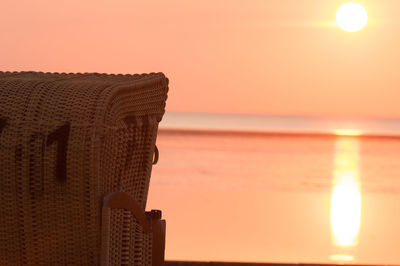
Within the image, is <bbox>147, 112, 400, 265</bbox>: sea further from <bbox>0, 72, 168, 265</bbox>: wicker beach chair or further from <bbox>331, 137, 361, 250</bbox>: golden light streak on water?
<bbox>0, 72, 168, 265</bbox>: wicker beach chair

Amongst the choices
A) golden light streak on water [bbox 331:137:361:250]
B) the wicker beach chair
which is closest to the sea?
golden light streak on water [bbox 331:137:361:250]

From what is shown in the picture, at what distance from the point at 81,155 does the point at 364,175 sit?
37.2 feet

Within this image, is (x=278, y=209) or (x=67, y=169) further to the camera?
(x=278, y=209)

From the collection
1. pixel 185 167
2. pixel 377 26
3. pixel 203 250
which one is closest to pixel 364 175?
pixel 185 167

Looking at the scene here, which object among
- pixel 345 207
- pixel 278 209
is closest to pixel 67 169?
pixel 278 209

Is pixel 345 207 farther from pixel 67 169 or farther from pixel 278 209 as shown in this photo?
pixel 67 169

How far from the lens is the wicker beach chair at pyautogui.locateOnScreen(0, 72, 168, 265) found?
2037mm

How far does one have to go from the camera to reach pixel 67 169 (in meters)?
2.03

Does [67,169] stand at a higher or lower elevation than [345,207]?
lower

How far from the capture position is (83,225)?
2.09 metres

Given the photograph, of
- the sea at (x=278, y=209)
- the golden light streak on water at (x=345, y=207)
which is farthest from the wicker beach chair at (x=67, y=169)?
the golden light streak on water at (x=345, y=207)

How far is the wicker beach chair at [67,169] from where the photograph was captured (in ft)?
6.68

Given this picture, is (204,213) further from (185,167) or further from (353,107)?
(353,107)

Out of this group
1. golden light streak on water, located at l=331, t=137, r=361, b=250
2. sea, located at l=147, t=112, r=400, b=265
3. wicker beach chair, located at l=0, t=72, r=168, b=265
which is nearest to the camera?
wicker beach chair, located at l=0, t=72, r=168, b=265
